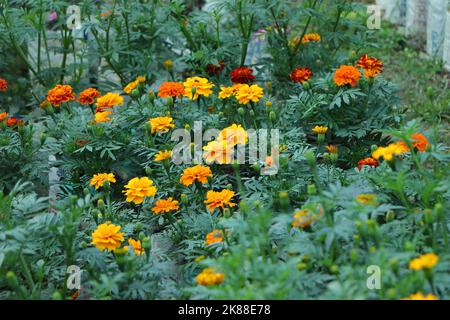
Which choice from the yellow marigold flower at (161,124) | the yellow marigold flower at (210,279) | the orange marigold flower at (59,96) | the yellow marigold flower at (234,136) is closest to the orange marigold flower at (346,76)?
the yellow marigold flower at (234,136)

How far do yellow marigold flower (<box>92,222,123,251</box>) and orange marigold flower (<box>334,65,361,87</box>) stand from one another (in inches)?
55.3

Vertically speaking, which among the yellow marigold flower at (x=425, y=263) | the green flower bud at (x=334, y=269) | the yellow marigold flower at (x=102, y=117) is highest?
the yellow marigold flower at (x=102, y=117)

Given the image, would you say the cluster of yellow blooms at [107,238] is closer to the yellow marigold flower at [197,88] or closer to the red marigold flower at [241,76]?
the yellow marigold flower at [197,88]

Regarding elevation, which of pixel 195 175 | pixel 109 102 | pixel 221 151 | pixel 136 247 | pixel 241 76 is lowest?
pixel 136 247

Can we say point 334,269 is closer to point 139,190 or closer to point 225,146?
point 225,146

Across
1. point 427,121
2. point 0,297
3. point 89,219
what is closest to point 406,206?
point 89,219

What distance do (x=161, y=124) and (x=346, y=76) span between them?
0.91 meters

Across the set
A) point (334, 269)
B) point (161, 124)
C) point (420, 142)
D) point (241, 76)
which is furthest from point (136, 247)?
point (241, 76)

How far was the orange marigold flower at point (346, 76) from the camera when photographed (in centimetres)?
364

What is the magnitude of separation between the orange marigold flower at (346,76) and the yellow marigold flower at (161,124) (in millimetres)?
819

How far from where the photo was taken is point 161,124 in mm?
3521

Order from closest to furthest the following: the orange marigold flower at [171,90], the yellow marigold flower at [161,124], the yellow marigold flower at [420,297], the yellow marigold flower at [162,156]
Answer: the yellow marigold flower at [420,297] → the yellow marigold flower at [162,156] → the yellow marigold flower at [161,124] → the orange marigold flower at [171,90]

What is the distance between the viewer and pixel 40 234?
109 inches

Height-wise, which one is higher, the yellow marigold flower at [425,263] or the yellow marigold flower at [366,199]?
the yellow marigold flower at [366,199]
